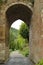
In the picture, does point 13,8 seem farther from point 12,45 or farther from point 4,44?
point 12,45

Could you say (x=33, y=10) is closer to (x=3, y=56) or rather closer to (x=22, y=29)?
(x=3, y=56)

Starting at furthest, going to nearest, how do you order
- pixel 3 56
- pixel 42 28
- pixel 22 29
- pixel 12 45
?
pixel 12 45 → pixel 22 29 → pixel 3 56 → pixel 42 28

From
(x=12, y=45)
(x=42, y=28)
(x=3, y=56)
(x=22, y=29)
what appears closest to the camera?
(x=42, y=28)

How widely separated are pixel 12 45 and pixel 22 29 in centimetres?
890

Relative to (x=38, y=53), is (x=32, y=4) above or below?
above

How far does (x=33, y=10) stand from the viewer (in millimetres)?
15602

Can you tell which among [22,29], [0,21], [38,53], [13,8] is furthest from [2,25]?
[22,29]

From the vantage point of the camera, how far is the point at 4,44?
1559 cm

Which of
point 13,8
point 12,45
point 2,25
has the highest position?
point 13,8

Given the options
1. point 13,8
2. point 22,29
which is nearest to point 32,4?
point 13,8

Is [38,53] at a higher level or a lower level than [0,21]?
lower

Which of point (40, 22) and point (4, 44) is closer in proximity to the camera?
point (40, 22)

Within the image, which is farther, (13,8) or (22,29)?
(22,29)

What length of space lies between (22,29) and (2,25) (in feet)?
41.7
